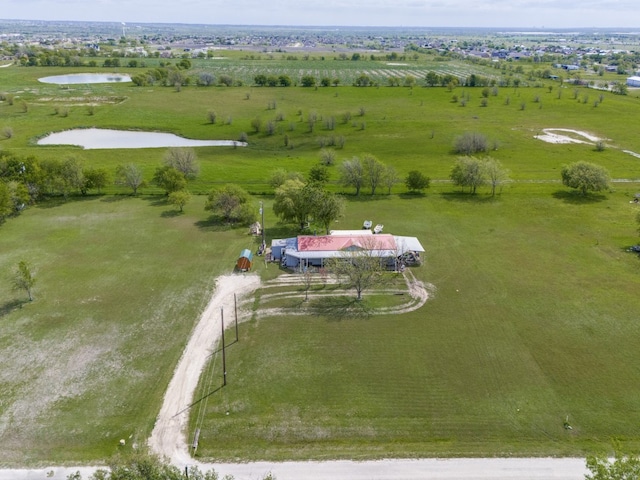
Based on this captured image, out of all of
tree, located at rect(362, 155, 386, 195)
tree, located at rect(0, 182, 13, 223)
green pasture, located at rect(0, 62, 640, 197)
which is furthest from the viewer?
green pasture, located at rect(0, 62, 640, 197)

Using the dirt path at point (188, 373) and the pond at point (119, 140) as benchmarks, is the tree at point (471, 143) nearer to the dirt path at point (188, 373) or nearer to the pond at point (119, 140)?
the pond at point (119, 140)

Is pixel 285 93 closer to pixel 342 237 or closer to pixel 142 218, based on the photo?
pixel 142 218

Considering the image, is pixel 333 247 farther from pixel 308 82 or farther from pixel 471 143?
pixel 308 82

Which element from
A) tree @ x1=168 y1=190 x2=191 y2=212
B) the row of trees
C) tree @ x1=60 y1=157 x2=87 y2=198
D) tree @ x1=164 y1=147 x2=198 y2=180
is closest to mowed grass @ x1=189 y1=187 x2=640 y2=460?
the row of trees

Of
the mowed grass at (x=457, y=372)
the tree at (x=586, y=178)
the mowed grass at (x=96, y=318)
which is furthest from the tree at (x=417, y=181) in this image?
the mowed grass at (x=96, y=318)

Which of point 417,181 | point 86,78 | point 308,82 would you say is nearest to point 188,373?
point 417,181

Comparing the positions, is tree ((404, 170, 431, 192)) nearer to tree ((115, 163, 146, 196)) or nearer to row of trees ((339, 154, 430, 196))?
row of trees ((339, 154, 430, 196))
